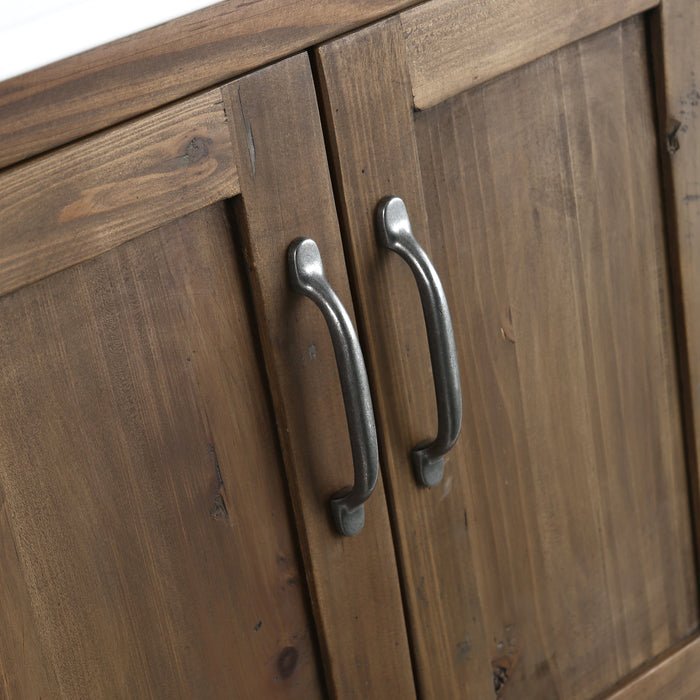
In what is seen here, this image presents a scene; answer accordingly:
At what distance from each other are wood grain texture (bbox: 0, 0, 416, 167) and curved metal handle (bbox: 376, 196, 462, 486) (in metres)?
A: 0.11

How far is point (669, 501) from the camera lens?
→ 79cm

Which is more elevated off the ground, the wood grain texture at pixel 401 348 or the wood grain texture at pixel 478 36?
the wood grain texture at pixel 478 36

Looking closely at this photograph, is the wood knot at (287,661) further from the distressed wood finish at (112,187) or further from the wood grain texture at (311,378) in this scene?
the distressed wood finish at (112,187)

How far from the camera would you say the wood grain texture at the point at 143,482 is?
0.50 metres

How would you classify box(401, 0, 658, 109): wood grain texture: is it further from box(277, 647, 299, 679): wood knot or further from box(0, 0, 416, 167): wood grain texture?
box(277, 647, 299, 679): wood knot

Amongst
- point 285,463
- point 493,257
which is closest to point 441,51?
point 493,257

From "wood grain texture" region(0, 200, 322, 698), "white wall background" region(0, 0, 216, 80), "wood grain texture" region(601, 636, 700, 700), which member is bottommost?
"wood grain texture" region(601, 636, 700, 700)

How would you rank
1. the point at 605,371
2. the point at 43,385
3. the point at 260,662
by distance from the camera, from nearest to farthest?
the point at 43,385
the point at 260,662
the point at 605,371

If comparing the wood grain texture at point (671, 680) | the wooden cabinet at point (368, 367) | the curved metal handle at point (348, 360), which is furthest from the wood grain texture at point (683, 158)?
the curved metal handle at point (348, 360)

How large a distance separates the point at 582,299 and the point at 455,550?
0.20 metres

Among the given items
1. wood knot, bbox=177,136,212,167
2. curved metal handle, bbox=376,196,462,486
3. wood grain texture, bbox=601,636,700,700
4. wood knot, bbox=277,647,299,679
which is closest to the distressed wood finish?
wood knot, bbox=177,136,212,167

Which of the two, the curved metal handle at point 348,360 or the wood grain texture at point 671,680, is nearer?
the curved metal handle at point 348,360

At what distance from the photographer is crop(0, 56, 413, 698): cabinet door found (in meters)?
0.49

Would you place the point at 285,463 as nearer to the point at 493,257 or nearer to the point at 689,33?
the point at 493,257
